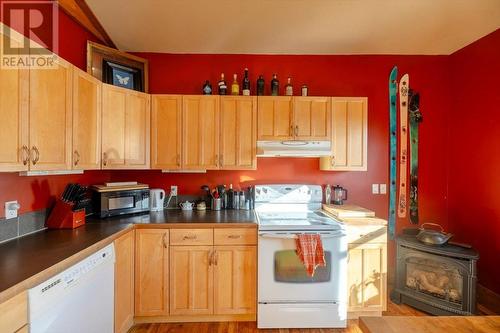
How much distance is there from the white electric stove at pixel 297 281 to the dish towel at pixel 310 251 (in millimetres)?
47

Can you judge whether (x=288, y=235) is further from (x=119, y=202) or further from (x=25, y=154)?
(x=25, y=154)

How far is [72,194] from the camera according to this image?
2111 mm

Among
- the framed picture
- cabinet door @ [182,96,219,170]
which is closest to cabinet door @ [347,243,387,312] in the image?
cabinet door @ [182,96,219,170]

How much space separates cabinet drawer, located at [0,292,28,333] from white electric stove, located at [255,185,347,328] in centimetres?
153

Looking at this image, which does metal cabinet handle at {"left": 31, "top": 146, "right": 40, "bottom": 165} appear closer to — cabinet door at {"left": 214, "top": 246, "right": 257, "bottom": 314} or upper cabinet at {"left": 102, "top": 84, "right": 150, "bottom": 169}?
upper cabinet at {"left": 102, "top": 84, "right": 150, "bottom": 169}

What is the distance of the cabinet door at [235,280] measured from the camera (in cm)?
227

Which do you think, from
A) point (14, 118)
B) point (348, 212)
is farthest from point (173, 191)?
point (348, 212)

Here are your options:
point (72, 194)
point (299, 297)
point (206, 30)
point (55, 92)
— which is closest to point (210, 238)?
point (299, 297)

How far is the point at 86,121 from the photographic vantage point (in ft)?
6.79

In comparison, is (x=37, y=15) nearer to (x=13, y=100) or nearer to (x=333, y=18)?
(x=13, y=100)

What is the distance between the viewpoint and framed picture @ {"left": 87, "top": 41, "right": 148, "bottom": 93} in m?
2.52

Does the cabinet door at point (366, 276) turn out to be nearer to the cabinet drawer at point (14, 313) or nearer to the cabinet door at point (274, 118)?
the cabinet door at point (274, 118)

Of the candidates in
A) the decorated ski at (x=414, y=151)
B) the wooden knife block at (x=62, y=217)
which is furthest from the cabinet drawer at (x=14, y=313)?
the decorated ski at (x=414, y=151)

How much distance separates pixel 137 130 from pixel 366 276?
255cm
